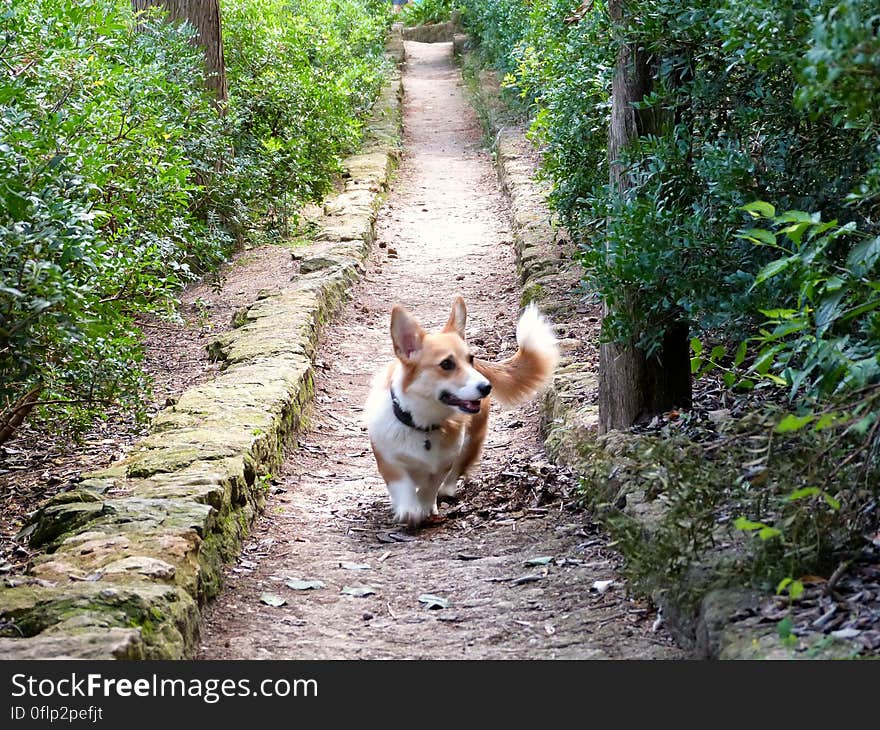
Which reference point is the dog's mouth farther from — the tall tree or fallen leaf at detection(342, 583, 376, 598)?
fallen leaf at detection(342, 583, 376, 598)

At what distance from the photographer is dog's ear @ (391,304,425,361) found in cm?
572

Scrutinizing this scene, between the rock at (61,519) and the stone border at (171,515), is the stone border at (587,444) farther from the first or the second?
the rock at (61,519)

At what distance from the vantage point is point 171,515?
4742mm

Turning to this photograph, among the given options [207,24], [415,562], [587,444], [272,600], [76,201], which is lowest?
[415,562]

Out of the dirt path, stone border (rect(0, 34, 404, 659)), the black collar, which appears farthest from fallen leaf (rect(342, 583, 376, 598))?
the black collar

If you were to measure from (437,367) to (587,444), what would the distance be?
106 cm

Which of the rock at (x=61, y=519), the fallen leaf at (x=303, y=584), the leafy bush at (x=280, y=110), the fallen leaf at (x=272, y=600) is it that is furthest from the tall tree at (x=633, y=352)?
the leafy bush at (x=280, y=110)

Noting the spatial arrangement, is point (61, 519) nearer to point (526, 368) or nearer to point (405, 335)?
point (405, 335)

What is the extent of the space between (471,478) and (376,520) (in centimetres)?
84

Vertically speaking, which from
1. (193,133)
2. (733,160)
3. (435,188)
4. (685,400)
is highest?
(733,160)

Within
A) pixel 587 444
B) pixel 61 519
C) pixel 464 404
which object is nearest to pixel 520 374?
pixel 464 404

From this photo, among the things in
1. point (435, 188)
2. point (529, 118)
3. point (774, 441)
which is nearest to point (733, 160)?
point (774, 441)
